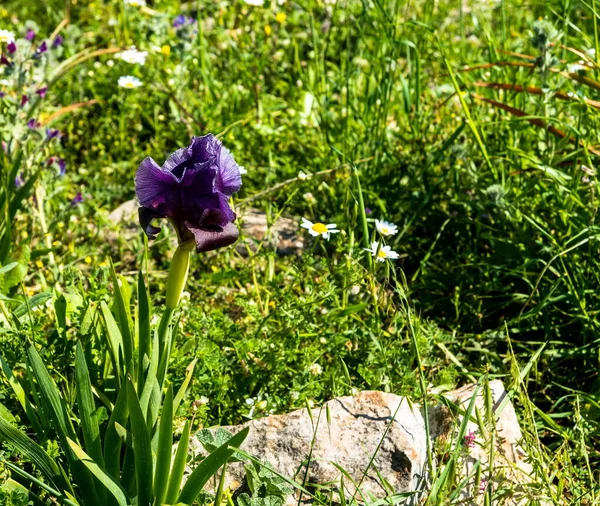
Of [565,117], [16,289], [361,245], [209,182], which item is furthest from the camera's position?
[565,117]

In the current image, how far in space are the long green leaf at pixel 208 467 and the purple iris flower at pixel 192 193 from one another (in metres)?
0.40

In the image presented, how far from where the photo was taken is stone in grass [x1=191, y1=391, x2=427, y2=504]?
6.52ft

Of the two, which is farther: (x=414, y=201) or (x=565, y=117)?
(x=565, y=117)

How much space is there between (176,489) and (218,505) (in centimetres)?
11

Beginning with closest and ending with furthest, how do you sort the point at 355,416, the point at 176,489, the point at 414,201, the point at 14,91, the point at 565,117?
1. the point at 176,489
2. the point at 355,416
3. the point at 414,201
4. the point at 565,117
5. the point at 14,91

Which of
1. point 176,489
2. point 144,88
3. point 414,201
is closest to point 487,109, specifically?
point 414,201

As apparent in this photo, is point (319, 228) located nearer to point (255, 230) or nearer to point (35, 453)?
point (255, 230)

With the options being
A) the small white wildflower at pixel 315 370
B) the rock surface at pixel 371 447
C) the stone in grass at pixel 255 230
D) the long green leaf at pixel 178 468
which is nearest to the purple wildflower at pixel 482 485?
the rock surface at pixel 371 447

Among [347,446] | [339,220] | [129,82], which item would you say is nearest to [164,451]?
[347,446]

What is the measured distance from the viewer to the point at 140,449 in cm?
166

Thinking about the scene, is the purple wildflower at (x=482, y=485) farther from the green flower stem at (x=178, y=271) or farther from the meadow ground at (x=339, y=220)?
the green flower stem at (x=178, y=271)

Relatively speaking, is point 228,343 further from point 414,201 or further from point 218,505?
point 414,201

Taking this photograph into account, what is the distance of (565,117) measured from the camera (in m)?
3.29

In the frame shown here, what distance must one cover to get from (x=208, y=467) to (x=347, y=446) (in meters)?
0.49
